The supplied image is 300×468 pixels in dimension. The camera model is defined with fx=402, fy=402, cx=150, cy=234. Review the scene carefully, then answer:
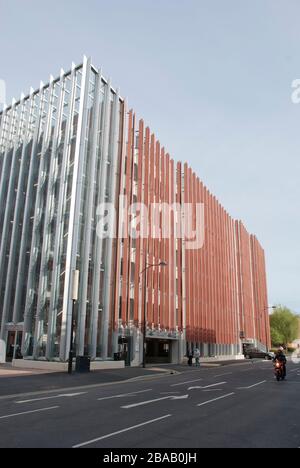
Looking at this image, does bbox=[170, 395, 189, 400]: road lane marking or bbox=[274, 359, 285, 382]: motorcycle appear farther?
bbox=[274, 359, 285, 382]: motorcycle

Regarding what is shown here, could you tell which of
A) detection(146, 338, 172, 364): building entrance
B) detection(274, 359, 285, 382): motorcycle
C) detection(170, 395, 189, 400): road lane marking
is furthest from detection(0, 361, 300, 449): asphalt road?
detection(146, 338, 172, 364): building entrance

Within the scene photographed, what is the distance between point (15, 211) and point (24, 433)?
34.3 metres

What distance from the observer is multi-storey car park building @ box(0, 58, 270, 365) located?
112ft

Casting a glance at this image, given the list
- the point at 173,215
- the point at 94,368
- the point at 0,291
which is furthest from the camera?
the point at 173,215

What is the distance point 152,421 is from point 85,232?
86.3 ft

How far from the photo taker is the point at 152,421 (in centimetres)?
1009

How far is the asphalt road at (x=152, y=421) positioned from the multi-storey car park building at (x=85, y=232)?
18.7m

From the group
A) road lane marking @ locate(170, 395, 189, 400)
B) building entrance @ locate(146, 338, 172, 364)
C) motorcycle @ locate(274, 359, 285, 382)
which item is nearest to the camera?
road lane marking @ locate(170, 395, 189, 400)

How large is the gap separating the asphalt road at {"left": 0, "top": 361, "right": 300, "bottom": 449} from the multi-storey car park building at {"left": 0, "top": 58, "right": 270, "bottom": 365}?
18.7 metres

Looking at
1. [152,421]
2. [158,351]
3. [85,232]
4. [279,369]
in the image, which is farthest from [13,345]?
[152,421]

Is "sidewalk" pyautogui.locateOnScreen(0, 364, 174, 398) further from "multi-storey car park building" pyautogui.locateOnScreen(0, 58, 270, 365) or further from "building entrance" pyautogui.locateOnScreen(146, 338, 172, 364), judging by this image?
"building entrance" pyautogui.locateOnScreen(146, 338, 172, 364)
